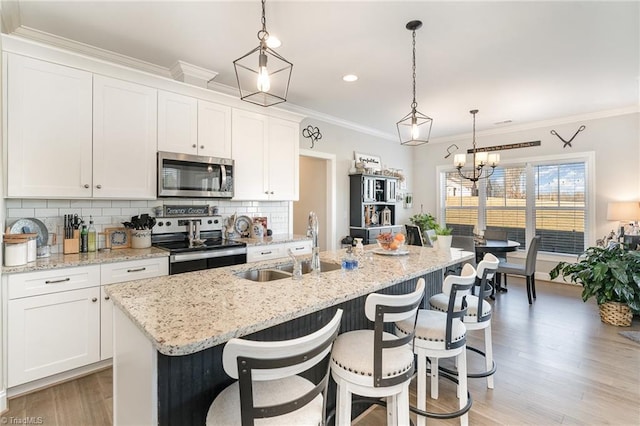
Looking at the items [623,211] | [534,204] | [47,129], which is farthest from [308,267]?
[534,204]

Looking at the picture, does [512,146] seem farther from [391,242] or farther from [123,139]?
[123,139]

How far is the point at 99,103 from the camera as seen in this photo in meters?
2.67

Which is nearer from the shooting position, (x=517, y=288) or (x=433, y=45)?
(x=433, y=45)

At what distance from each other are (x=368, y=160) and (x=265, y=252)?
3227 millimetres

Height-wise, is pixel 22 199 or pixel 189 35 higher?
pixel 189 35

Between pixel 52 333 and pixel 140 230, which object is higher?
pixel 140 230

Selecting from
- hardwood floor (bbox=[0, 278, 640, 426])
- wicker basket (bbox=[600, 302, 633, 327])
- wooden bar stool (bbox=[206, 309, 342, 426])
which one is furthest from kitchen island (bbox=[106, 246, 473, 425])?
wicker basket (bbox=[600, 302, 633, 327])

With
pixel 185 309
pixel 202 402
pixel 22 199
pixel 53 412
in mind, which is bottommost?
pixel 53 412

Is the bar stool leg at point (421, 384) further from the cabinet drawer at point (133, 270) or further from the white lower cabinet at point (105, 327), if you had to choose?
the white lower cabinet at point (105, 327)

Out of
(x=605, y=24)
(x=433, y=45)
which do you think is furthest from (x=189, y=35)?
(x=605, y=24)

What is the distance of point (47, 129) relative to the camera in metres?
2.44

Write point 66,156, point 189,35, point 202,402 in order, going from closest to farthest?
1. point 202,402
2. point 66,156
3. point 189,35

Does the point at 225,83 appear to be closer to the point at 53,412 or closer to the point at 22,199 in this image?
the point at 22,199

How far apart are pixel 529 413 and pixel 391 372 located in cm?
139
